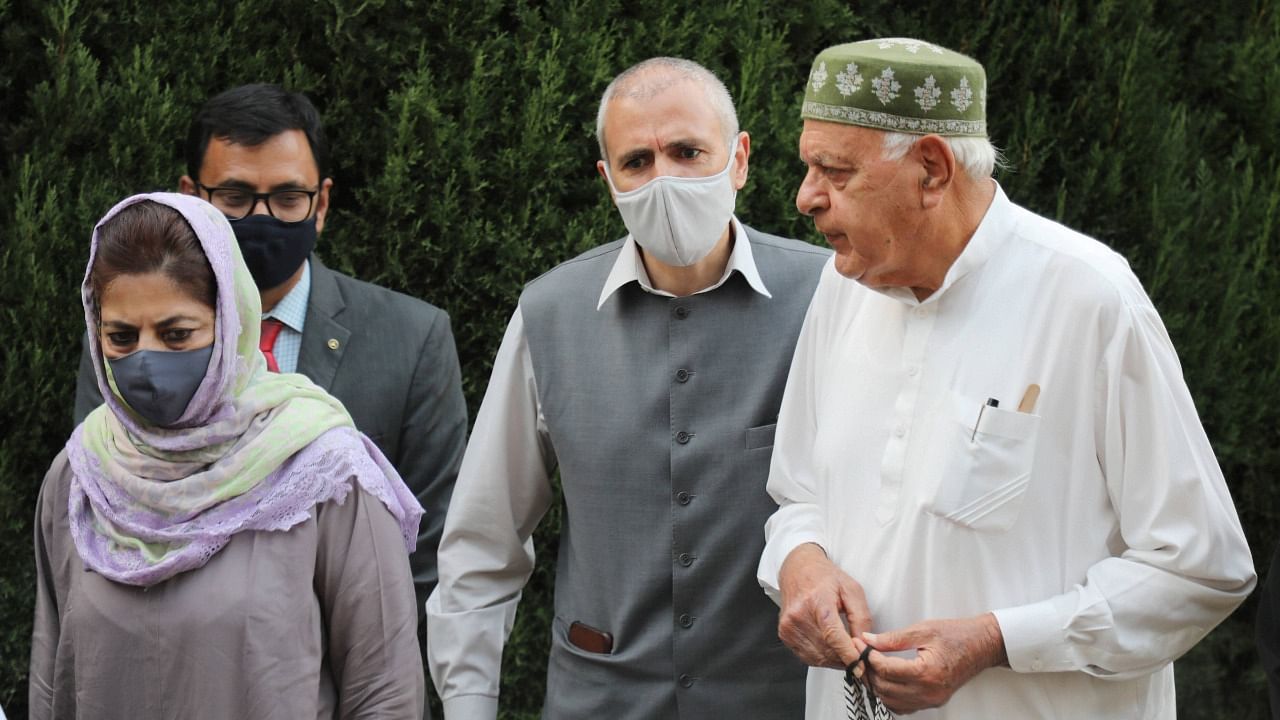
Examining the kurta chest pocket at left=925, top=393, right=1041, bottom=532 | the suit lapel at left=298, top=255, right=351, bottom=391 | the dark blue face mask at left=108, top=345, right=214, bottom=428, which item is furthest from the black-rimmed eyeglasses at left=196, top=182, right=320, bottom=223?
the kurta chest pocket at left=925, top=393, right=1041, bottom=532

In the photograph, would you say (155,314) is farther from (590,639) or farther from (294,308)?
(590,639)

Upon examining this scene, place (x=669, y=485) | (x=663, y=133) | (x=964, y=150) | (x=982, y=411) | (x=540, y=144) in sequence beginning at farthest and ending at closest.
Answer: (x=540, y=144), (x=663, y=133), (x=669, y=485), (x=964, y=150), (x=982, y=411)

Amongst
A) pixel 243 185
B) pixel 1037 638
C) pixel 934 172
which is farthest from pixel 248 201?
pixel 1037 638

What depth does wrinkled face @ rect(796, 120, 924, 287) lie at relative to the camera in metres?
2.82

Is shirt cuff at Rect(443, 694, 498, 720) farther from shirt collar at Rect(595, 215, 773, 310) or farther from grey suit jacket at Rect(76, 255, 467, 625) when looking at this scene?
shirt collar at Rect(595, 215, 773, 310)

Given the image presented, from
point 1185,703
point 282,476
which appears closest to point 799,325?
point 282,476

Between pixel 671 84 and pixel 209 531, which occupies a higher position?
pixel 671 84

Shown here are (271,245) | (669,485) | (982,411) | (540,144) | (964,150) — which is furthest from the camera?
(540,144)

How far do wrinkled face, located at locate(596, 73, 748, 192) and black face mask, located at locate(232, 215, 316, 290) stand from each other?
899 millimetres

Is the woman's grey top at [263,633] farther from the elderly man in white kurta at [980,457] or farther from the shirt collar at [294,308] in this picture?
the shirt collar at [294,308]

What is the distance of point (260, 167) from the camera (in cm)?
389

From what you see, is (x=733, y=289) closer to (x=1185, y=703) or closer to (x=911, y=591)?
(x=911, y=591)

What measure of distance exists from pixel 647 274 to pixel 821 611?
1093mm

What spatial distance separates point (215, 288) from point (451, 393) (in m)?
1.17
